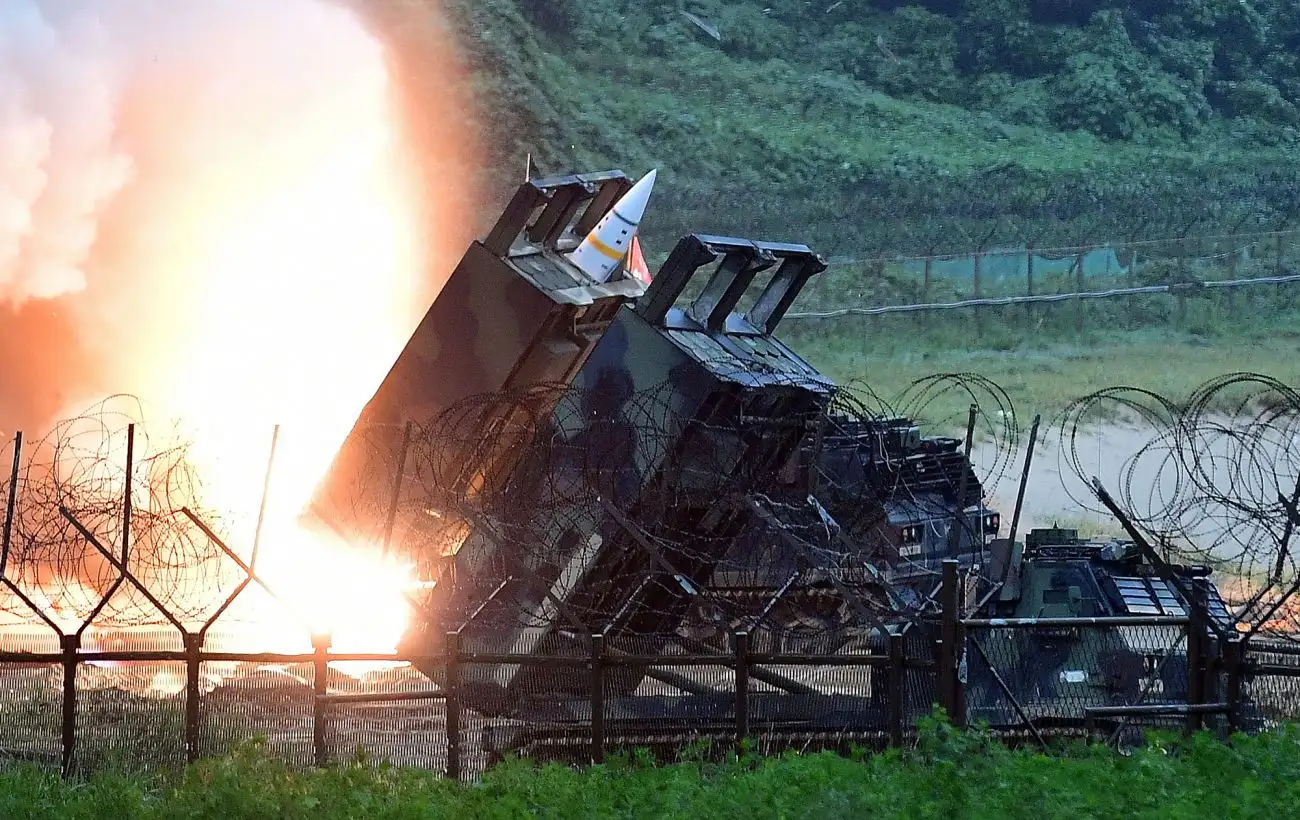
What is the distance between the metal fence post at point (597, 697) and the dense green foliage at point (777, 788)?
0.26 m

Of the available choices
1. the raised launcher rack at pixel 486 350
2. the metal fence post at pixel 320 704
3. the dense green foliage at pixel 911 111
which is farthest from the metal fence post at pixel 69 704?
the dense green foliage at pixel 911 111

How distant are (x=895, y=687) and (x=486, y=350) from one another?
6.67 metres

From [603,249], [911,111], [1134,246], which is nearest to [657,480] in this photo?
[603,249]

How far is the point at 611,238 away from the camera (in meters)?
17.6

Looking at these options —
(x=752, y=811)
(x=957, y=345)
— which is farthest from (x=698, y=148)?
(x=752, y=811)

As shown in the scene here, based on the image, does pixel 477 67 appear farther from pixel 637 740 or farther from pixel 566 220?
pixel 637 740

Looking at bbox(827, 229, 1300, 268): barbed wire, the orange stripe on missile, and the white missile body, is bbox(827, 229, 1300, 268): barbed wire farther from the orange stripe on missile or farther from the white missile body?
the orange stripe on missile

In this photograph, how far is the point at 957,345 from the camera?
35875 millimetres

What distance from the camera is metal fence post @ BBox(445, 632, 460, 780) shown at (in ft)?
37.8

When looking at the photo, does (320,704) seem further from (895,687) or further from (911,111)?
(911,111)

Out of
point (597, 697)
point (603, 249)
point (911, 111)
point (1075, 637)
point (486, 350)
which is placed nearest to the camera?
point (597, 697)

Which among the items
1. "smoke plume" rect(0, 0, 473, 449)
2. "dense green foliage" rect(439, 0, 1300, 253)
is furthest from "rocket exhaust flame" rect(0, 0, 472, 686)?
"dense green foliage" rect(439, 0, 1300, 253)

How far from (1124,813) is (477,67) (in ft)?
130

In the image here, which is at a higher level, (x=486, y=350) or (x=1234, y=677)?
(x=486, y=350)
